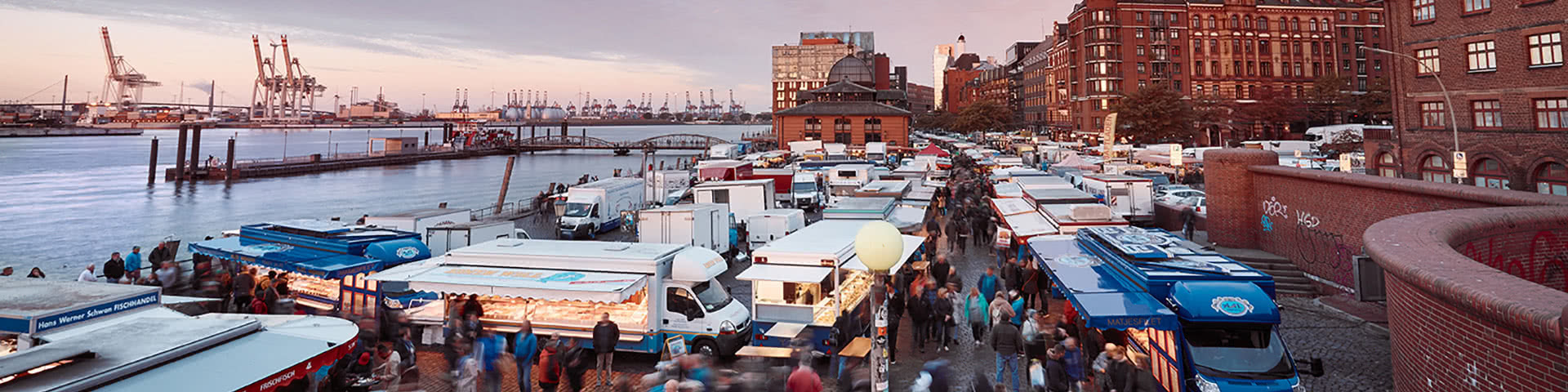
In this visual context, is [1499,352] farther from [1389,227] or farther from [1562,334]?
[1389,227]

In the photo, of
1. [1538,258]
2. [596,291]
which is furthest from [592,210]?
[1538,258]

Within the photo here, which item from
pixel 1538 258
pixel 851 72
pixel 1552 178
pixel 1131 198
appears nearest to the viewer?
pixel 1538 258

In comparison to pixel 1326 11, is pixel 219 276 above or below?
below

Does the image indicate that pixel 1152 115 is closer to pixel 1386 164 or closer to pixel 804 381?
pixel 1386 164

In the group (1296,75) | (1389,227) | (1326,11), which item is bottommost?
(1389,227)

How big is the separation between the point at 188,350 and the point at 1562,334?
10.9 m

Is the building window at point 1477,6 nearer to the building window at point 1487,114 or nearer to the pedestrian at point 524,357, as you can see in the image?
the building window at point 1487,114

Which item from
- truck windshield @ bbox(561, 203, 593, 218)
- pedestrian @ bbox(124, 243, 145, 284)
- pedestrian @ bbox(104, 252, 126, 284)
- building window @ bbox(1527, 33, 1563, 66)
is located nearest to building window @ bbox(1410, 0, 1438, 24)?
building window @ bbox(1527, 33, 1563, 66)

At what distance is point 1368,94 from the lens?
62.8 metres

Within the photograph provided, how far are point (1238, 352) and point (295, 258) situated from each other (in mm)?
15943

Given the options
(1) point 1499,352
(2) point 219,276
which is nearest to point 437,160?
(2) point 219,276

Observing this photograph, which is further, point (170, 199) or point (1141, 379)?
point (170, 199)

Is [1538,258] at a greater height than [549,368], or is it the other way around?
[1538,258]

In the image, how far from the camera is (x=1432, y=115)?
87.5ft
